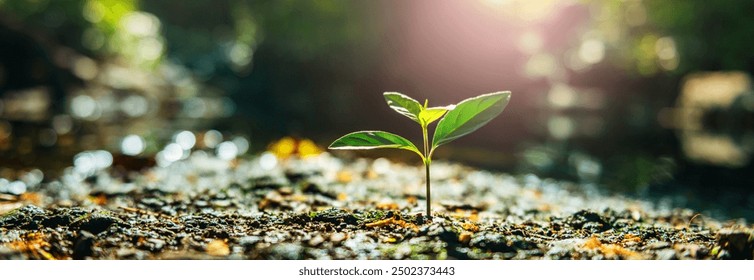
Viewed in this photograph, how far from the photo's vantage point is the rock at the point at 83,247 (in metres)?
2.28

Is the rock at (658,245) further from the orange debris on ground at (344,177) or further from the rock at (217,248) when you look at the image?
the orange debris on ground at (344,177)

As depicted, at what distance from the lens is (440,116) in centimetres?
248

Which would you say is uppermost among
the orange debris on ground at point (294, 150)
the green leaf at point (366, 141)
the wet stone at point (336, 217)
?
the orange debris on ground at point (294, 150)

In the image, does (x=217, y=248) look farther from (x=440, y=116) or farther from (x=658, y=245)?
(x=658, y=245)

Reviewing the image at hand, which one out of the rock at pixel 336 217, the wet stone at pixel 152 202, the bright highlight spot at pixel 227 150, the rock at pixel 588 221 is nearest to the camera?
the rock at pixel 336 217

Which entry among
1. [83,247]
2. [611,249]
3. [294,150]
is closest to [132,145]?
[294,150]

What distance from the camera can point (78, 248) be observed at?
2293 millimetres

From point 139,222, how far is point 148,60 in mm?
39885

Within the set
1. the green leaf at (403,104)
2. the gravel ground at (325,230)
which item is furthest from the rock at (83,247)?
the green leaf at (403,104)

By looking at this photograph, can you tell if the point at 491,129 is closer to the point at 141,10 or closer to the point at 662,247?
the point at 662,247

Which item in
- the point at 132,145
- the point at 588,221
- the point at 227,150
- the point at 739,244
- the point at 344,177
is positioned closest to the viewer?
the point at 739,244

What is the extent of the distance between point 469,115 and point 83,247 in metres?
1.59

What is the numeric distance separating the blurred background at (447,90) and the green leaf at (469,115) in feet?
11.2
